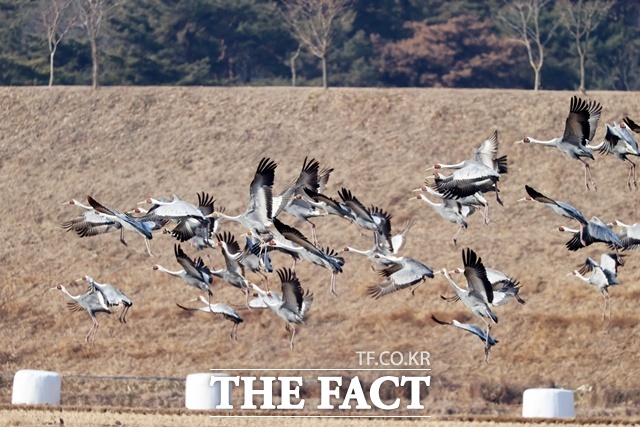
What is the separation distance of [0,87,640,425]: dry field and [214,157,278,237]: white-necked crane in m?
4.62

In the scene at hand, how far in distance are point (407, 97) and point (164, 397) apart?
100ft

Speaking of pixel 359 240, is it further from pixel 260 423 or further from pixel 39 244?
pixel 260 423

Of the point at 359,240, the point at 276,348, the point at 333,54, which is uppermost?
the point at 333,54

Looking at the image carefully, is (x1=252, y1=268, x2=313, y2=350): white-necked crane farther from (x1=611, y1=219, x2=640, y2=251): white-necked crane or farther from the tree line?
the tree line

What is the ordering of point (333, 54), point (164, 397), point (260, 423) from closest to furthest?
point (260, 423)
point (164, 397)
point (333, 54)

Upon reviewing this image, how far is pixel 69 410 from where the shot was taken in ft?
119

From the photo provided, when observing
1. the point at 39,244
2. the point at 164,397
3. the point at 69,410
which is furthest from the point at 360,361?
the point at 39,244

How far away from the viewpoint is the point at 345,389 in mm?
41469

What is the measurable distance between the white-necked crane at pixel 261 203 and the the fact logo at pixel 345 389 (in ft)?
12.1

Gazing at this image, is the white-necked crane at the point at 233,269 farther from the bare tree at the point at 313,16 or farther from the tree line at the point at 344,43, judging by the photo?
the tree line at the point at 344,43

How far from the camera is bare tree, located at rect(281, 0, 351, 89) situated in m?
81.6

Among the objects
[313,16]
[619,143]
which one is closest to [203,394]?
[619,143]

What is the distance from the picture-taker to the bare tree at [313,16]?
8162 centimetres

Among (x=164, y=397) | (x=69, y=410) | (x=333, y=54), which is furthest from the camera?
(x=333, y=54)
